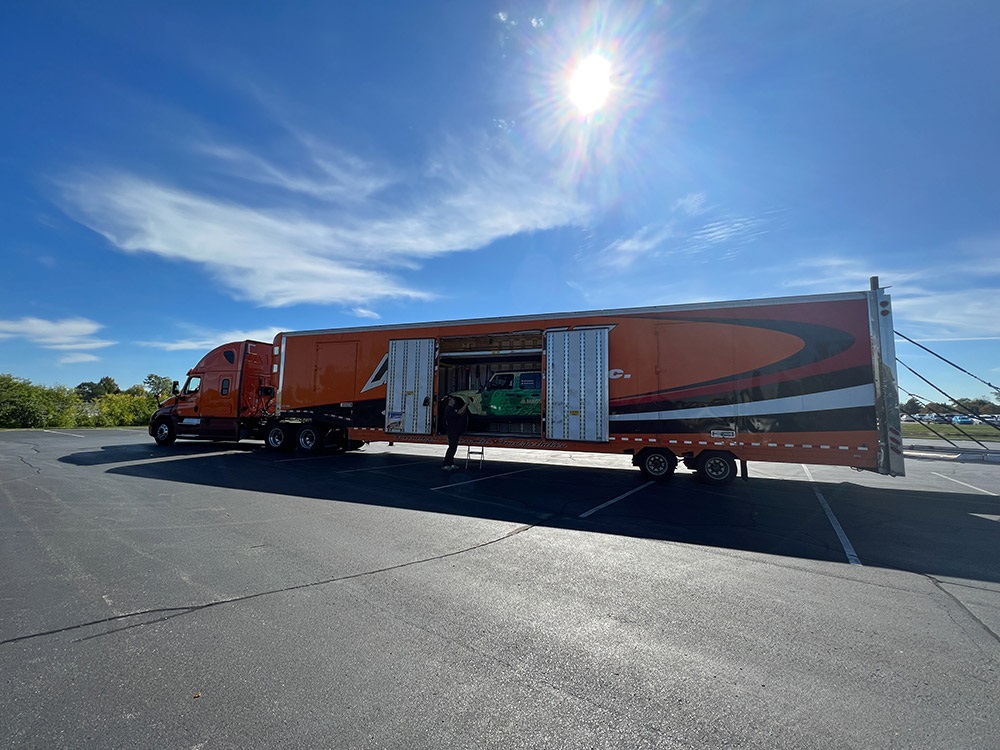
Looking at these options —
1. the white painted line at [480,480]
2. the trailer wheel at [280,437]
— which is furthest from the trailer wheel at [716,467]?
the trailer wheel at [280,437]

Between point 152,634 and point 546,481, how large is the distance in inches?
327

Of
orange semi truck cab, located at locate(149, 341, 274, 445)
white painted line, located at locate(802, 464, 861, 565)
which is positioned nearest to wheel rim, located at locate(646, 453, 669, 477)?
white painted line, located at locate(802, 464, 861, 565)

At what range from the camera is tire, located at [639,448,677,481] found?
424 inches

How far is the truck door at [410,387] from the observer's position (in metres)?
12.9

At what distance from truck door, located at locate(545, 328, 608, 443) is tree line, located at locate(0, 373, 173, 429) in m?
23.6

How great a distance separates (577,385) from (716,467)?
3.58 metres

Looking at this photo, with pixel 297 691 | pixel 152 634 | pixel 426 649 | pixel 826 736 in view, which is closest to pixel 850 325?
pixel 826 736

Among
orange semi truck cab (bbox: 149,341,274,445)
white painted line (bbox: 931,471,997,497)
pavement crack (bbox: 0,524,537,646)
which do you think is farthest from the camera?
orange semi truck cab (bbox: 149,341,274,445)

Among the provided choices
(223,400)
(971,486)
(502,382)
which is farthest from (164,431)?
(971,486)

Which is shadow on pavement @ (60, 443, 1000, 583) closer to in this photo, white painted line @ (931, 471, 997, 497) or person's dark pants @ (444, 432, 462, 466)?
person's dark pants @ (444, 432, 462, 466)

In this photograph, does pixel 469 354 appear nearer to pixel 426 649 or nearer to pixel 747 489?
pixel 747 489

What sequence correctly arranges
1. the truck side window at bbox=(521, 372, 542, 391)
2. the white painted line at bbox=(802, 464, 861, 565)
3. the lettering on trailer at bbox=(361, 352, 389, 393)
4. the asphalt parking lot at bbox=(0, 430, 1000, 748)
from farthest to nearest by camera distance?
the truck side window at bbox=(521, 372, 542, 391) < the lettering on trailer at bbox=(361, 352, 389, 393) < the white painted line at bbox=(802, 464, 861, 565) < the asphalt parking lot at bbox=(0, 430, 1000, 748)

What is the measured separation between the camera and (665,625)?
3.73 meters

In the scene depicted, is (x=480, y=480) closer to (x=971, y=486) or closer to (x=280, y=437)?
(x=280, y=437)
